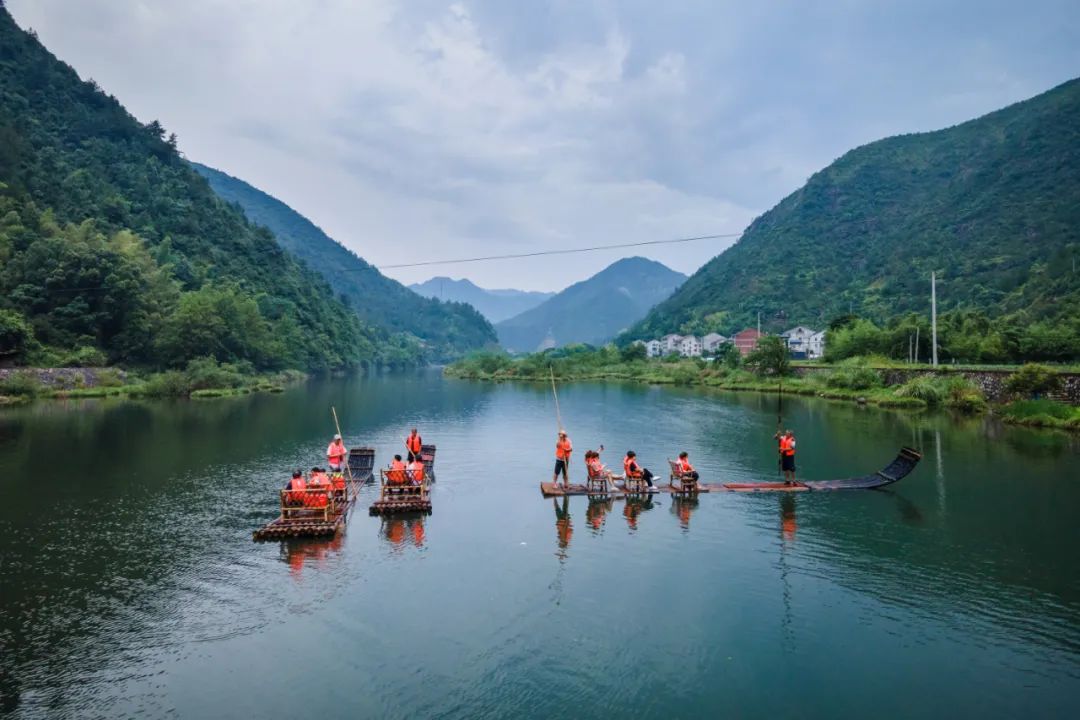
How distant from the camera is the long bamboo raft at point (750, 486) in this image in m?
21.0

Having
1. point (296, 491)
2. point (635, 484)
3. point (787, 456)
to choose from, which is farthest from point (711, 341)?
point (296, 491)

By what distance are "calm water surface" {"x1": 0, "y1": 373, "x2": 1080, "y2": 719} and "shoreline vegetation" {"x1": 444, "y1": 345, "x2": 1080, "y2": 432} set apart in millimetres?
10271

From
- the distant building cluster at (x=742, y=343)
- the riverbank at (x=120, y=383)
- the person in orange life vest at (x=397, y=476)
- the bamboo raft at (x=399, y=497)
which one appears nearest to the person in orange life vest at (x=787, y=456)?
the bamboo raft at (x=399, y=497)

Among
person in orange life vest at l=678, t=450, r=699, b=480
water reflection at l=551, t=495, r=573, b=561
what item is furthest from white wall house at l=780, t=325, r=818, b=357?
water reflection at l=551, t=495, r=573, b=561

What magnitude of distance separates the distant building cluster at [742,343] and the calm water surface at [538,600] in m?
80.9

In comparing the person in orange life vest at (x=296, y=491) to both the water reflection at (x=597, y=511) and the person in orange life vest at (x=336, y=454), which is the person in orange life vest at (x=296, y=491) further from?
the water reflection at (x=597, y=511)

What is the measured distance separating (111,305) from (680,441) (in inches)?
2371

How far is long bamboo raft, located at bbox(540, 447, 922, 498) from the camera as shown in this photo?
827 inches

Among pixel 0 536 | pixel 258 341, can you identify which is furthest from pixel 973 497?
pixel 258 341

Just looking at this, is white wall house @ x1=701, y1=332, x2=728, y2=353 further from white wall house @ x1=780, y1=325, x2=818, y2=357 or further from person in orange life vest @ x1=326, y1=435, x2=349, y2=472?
person in orange life vest @ x1=326, y1=435, x2=349, y2=472

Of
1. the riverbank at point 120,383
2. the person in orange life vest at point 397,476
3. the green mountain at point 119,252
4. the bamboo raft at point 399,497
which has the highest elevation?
the green mountain at point 119,252

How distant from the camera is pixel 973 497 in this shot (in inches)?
818

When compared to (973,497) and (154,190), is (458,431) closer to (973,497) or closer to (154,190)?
(973,497)

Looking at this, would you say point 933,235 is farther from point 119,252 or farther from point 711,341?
point 119,252
